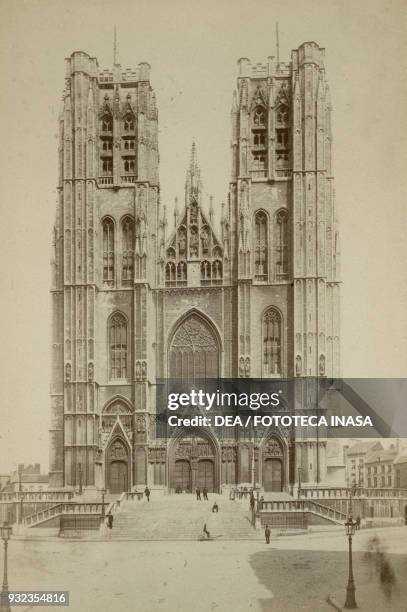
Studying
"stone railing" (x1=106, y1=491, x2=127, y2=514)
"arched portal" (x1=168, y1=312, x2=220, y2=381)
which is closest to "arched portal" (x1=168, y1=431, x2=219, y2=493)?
"arched portal" (x1=168, y1=312, x2=220, y2=381)

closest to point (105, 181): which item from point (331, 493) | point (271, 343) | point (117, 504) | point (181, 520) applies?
point (271, 343)

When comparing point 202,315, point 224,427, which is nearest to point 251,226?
point 202,315

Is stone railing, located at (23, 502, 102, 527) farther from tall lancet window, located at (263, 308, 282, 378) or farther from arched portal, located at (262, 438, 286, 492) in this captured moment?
tall lancet window, located at (263, 308, 282, 378)

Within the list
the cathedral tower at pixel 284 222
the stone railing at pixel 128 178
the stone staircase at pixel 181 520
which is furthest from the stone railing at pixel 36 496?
the stone railing at pixel 128 178

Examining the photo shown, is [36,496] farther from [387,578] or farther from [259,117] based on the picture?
[259,117]

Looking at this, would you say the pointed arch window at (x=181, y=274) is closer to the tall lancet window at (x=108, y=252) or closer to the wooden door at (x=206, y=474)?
the tall lancet window at (x=108, y=252)

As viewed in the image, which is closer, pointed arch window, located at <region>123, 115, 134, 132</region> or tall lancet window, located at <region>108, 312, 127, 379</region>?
tall lancet window, located at <region>108, 312, 127, 379</region>

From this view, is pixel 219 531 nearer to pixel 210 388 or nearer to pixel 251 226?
pixel 210 388
